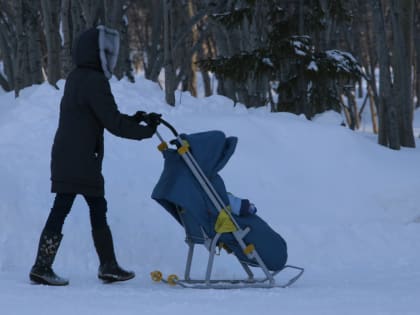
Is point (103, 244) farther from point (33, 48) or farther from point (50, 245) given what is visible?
point (33, 48)

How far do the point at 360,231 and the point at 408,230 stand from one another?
547 mm

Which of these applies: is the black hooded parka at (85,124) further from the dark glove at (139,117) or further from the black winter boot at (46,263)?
the black winter boot at (46,263)

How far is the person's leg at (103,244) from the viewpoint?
5.50 m

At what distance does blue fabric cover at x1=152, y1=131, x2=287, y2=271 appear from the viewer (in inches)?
212

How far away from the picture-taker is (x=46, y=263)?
5.35m

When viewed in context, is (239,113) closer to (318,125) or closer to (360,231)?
(318,125)

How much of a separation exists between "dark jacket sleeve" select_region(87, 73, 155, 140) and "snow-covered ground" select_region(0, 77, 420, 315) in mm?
1091

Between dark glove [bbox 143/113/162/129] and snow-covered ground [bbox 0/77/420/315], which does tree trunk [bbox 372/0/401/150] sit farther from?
dark glove [bbox 143/113/162/129]

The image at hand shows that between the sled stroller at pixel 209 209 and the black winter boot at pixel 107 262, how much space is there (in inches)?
9.4

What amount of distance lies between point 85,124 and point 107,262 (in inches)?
40.4

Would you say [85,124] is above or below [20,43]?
below

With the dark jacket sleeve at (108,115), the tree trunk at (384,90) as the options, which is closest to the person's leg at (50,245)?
the dark jacket sleeve at (108,115)

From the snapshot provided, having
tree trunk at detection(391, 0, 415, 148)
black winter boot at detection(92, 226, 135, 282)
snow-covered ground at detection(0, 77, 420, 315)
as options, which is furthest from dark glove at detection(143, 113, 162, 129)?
tree trunk at detection(391, 0, 415, 148)

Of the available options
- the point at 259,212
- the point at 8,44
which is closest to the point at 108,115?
the point at 259,212
